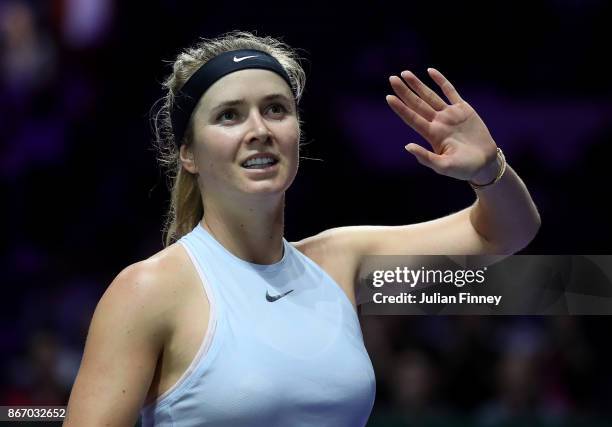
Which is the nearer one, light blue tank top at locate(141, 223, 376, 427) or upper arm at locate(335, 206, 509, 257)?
light blue tank top at locate(141, 223, 376, 427)

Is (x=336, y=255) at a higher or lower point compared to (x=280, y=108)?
lower

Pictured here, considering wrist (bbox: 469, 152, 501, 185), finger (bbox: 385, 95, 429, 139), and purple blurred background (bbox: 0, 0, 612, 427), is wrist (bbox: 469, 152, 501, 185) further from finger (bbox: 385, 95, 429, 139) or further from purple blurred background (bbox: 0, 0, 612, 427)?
purple blurred background (bbox: 0, 0, 612, 427)

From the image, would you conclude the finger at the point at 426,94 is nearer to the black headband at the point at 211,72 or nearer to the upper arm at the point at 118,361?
the black headband at the point at 211,72

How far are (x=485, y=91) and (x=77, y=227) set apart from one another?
2.51 metres

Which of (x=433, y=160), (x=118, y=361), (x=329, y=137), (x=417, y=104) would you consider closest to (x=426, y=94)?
(x=417, y=104)

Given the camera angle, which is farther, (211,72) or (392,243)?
(392,243)

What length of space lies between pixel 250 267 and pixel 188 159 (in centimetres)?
34

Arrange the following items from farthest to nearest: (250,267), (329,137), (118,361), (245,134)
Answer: (329,137)
(250,267)
(245,134)
(118,361)

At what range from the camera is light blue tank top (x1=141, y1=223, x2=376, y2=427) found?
8.18 ft

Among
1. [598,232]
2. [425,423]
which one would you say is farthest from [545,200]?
[425,423]

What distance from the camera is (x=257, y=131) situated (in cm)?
266

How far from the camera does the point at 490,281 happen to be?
3.71 metres

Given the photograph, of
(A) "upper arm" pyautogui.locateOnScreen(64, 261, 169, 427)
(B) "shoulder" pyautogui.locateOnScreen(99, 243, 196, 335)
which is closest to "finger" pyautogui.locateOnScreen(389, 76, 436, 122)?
(B) "shoulder" pyautogui.locateOnScreen(99, 243, 196, 335)

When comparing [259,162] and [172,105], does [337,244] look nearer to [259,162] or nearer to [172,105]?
[259,162]
